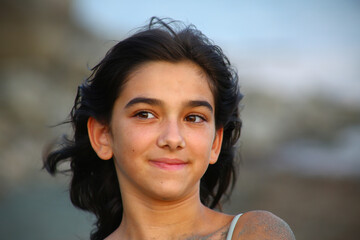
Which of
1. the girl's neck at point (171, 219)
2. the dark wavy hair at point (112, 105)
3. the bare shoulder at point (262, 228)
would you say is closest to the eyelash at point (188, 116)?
the dark wavy hair at point (112, 105)

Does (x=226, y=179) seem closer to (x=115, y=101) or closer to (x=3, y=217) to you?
(x=115, y=101)

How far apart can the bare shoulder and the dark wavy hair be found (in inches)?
21.9

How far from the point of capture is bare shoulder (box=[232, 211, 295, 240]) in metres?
2.23

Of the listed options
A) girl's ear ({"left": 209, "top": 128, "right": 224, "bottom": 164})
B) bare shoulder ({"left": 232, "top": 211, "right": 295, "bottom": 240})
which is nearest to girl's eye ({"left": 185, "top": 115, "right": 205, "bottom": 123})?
girl's ear ({"left": 209, "top": 128, "right": 224, "bottom": 164})

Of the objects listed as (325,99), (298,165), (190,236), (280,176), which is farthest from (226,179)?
(325,99)

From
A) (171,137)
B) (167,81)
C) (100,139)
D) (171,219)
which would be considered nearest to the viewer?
(171,137)

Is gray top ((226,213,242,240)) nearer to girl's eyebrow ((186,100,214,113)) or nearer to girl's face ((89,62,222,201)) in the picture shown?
girl's face ((89,62,222,201))

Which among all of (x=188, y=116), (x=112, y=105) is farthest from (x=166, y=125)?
(x=112, y=105)

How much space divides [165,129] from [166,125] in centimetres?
2

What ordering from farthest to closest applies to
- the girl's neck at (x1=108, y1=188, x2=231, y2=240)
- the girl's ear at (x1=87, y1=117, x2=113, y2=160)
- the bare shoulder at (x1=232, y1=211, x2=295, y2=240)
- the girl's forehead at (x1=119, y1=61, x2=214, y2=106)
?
the girl's ear at (x1=87, y1=117, x2=113, y2=160), the girl's neck at (x1=108, y1=188, x2=231, y2=240), the girl's forehead at (x1=119, y1=61, x2=214, y2=106), the bare shoulder at (x1=232, y1=211, x2=295, y2=240)

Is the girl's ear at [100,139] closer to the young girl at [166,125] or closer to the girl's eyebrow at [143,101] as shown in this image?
the young girl at [166,125]

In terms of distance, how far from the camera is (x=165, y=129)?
2.29 meters

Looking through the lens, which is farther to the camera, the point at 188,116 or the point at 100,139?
the point at 100,139

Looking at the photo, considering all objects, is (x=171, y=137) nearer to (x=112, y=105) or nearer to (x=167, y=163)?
(x=167, y=163)
